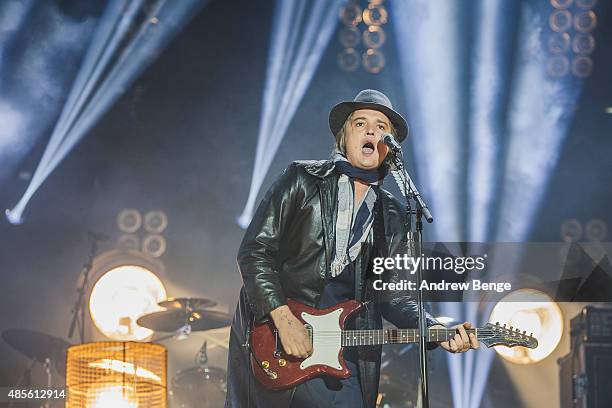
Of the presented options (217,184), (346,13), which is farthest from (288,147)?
(346,13)

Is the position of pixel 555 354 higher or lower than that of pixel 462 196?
lower

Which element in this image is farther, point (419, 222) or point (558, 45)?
point (558, 45)

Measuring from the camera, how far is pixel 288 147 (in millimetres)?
6387

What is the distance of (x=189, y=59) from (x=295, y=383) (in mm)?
2510

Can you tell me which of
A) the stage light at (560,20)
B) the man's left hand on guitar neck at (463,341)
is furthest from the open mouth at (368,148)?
Answer: the stage light at (560,20)

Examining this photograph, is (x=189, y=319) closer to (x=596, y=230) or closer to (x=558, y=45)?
(x=596, y=230)

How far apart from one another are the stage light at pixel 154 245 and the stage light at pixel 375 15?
6.24 feet

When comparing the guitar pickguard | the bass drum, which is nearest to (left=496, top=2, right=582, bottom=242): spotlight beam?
the guitar pickguard

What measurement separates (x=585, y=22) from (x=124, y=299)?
11.0 ft

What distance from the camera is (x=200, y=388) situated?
19.9ft

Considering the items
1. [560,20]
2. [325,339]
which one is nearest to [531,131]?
[560,20]

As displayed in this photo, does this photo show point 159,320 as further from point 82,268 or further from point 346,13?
point 346,13

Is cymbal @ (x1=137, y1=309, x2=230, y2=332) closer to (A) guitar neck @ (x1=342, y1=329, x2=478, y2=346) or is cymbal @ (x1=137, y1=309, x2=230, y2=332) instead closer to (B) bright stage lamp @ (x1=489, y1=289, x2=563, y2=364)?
(A) guitar neck @ (x1=342, y1=329, x2=478, y2=346)

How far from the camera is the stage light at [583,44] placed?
21.1ft
